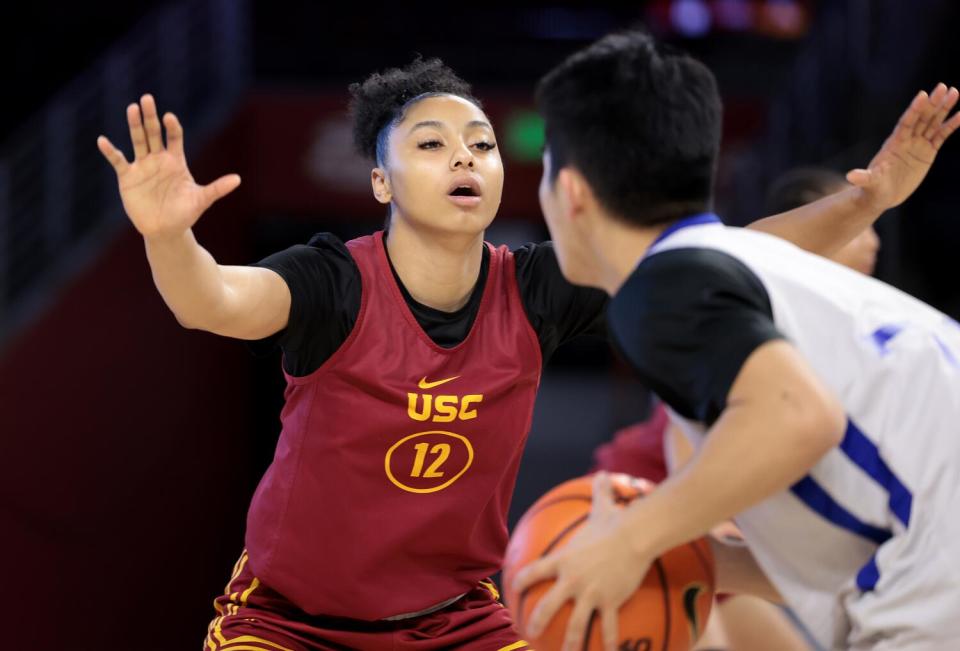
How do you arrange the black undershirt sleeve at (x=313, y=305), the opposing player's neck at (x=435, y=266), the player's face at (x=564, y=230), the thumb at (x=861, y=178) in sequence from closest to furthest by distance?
1. the player's face at (x=564, y=230)
2. the black undershirt sleeve at (x=313, y=305)
3. the thumb at (x=861, y=178)
4. the opposing player's neck at (x=435, y=266)

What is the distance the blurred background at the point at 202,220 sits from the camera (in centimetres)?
798

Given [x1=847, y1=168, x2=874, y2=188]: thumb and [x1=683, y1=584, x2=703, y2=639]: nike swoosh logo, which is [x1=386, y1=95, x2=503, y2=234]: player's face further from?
[x1=683, y1=584, x2=703, y2=639]: nike swoosh logo

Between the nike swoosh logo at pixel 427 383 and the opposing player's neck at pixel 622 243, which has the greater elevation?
the opposing player's neck at pixel 622 243

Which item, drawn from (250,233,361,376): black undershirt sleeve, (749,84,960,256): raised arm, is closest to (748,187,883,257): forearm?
(749,84,960,256): raised arm

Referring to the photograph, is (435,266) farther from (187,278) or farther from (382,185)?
(187,278)

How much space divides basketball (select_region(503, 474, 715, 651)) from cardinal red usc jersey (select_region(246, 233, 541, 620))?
Result: 58cm

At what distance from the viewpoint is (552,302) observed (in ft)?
11.4

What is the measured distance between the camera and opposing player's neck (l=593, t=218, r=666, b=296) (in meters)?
2.43

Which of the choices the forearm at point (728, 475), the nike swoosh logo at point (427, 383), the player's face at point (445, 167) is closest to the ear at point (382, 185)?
the player's face at point (445, 167)

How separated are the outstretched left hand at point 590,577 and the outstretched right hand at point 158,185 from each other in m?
1.04

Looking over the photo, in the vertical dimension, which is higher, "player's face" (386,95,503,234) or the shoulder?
"player's face" (386,95,503,234)

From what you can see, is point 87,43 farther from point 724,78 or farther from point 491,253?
point 491,253

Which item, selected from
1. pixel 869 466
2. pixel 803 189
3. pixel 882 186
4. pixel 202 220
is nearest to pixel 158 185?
pixel 869 466

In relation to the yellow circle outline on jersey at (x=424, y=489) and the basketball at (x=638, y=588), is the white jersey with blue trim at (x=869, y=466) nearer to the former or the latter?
the basketball at (x=638, y=588)
